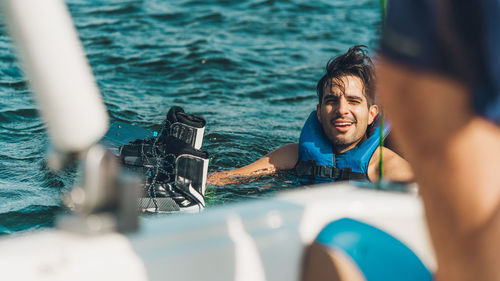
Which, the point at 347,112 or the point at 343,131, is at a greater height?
the point at 347,112

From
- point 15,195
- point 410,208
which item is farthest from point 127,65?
point 410,208

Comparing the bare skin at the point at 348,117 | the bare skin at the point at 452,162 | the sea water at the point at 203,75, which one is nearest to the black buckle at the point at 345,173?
the bare skin at the point at 348,117

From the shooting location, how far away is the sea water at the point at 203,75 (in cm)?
344

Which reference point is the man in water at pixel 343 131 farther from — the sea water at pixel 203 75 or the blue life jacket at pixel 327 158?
the sea water at pixel 203 75

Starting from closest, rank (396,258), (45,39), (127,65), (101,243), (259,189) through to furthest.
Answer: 1. (45,39)
2. (101,243)
3. (396,258)
4. (259,189)
5. (127,65)

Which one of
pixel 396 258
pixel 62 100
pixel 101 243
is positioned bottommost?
pixel 396 258

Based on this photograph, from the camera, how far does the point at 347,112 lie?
10.5 feet

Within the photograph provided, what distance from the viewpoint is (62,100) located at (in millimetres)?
887

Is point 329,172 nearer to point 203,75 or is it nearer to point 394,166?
point 394,166

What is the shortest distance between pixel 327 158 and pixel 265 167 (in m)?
0.41

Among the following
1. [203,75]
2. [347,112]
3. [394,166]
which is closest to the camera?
[394,166]

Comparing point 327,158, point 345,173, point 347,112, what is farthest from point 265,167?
point 347,112

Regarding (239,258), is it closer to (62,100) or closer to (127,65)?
(62,100)

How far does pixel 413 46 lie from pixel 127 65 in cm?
508
